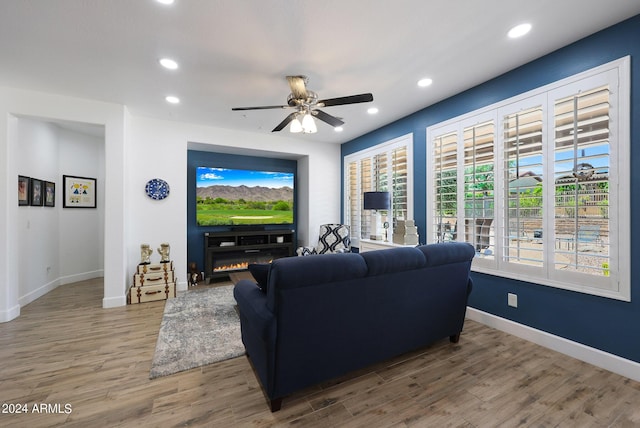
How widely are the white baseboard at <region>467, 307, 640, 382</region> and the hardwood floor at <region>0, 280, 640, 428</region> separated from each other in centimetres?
7

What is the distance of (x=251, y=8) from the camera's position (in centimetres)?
194

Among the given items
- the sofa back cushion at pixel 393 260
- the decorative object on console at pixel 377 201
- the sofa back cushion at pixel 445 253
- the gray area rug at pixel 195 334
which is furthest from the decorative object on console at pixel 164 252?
the sofa back cushion at pixel 445 253

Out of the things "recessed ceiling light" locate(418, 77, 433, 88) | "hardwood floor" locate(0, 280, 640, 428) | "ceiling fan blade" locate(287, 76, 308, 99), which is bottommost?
"hardwood floor" locate(0, 280, 640, 428)

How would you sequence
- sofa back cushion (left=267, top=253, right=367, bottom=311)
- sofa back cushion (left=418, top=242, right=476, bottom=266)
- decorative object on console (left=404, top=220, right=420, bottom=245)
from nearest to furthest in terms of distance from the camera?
sofa back cushion (left=267, top=253, right=367, bottom=311) → sofa back cushion (left=418, top=242, right=476, bottom=266) → decorative object on console (left=404, top=220, right=420, bottom=245)

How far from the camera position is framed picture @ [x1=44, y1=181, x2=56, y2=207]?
4.14 m

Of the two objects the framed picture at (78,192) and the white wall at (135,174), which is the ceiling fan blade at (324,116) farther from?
the framed picture at (78,192)

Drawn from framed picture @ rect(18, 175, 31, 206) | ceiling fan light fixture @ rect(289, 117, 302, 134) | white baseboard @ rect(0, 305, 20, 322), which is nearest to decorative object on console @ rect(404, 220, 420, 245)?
ceiling fan light fixture @ rect(289, 117, 302, 134)

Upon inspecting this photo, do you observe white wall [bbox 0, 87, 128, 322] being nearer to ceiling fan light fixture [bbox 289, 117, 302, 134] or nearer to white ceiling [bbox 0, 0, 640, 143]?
white ceiling [bbox 0, 0, 640, 143]

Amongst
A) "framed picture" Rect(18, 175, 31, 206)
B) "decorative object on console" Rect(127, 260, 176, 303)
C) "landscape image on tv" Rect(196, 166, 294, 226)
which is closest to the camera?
"framed picture" Rect(18, 175, 31, 206)

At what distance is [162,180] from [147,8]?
114 inches

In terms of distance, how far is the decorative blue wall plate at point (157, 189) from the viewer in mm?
4230

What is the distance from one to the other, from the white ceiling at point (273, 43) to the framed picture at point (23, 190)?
1.29m

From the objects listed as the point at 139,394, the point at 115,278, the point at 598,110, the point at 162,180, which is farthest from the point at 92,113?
the point at 598,110

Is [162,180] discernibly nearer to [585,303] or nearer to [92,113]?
[92,113]
